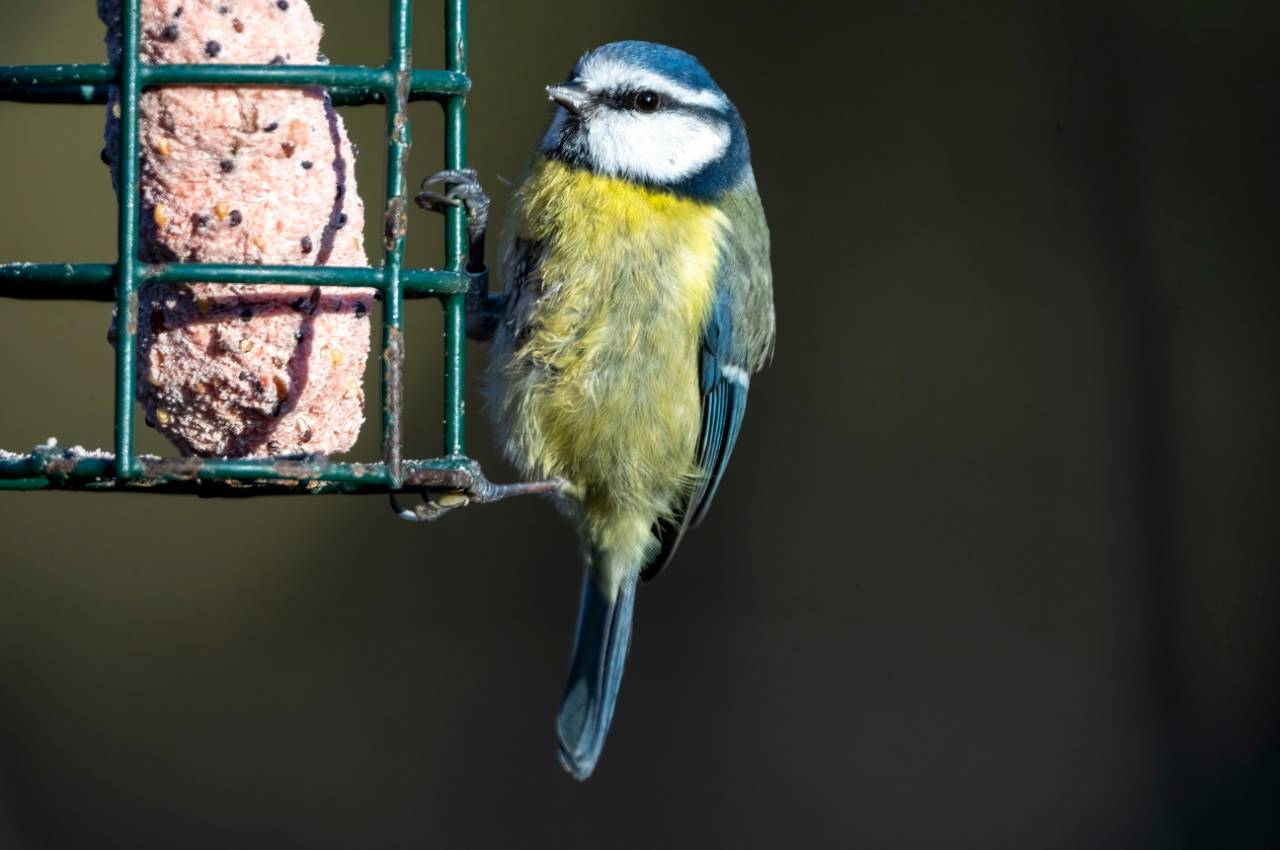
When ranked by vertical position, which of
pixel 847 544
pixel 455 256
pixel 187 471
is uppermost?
pixel 455 256

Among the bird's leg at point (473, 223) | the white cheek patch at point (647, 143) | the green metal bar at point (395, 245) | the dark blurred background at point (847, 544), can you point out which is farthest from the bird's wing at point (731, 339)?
the dark blurred background at point (847, 544)

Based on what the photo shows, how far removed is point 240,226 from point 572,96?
809mm

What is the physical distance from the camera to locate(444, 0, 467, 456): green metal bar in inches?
79.7

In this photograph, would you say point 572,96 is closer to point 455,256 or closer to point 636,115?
point 636,115

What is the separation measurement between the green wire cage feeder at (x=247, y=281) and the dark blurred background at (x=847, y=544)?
1.88 metres

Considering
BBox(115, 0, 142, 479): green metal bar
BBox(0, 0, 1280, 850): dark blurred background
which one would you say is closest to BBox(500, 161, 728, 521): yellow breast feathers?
BBox(115, 0, 142, 479): green metal bar

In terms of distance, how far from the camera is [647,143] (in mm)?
2561

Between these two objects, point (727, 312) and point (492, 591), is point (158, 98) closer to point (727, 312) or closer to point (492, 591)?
point (727, 312)

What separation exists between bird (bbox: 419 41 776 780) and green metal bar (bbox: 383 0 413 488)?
1.90ft

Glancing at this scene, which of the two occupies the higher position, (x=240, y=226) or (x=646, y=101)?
(x=646, y=101)

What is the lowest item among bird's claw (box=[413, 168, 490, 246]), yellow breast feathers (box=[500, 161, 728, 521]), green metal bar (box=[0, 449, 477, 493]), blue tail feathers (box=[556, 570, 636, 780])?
blue tail feathers (box=[556, 570, 636, 780])

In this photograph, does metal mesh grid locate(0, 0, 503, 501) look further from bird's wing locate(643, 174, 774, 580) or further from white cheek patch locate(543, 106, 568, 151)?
bird's wing locate(643, 174, 774, 580)

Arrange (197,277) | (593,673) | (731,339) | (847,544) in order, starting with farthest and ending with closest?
1. (847,544)
2. (593,673)
3. (731,339)
4. (197,277)

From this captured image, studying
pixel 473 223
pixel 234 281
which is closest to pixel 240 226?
pixel 234 281
